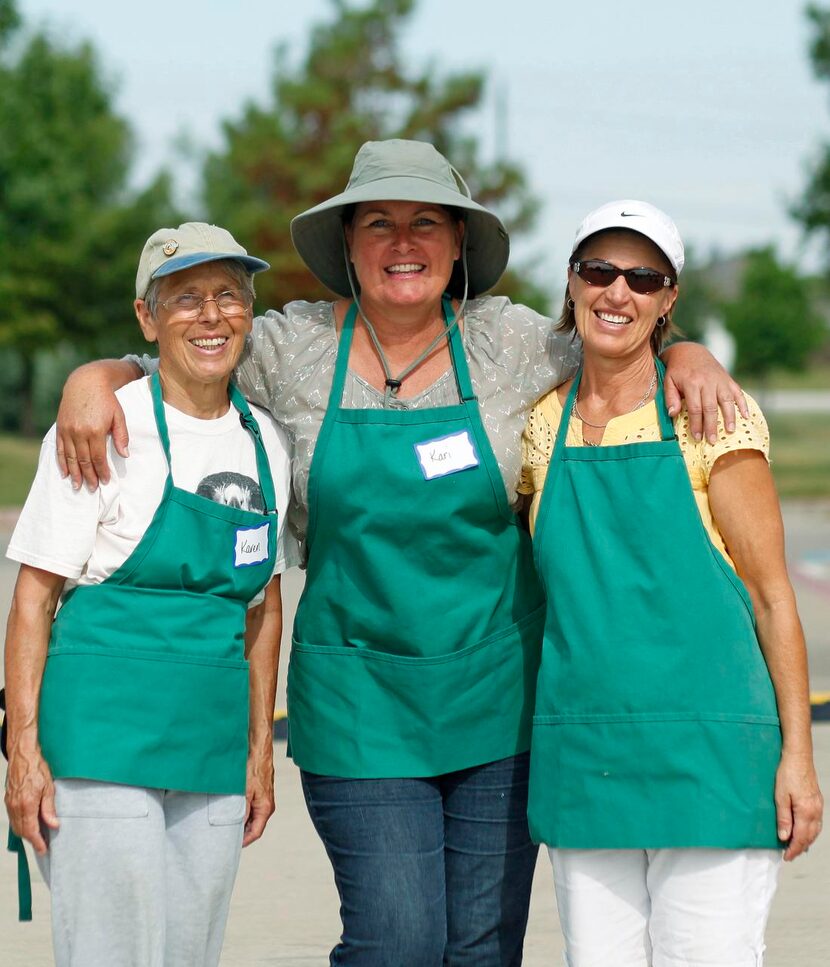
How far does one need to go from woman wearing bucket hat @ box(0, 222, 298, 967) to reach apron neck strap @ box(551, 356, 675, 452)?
630 mm

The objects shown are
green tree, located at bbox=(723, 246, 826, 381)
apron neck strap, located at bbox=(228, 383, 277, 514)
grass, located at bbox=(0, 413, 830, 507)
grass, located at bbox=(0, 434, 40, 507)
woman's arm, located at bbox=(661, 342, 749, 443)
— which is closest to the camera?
woman's arm, located at bbox=(661, 342, 749, 443)

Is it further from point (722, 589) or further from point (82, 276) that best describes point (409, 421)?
point (82, 276)

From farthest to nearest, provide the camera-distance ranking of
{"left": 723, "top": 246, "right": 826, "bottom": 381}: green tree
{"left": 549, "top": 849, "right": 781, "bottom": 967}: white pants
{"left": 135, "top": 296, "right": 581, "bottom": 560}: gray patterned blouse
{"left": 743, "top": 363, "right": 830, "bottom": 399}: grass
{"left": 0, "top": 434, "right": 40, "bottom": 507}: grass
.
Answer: {"left": 743, "top": 363, "right": 830, "bottom": 399}: grass → {"left": 723, "top": 246, "right": 826, "bottom": 381}: green tree → {"left": 0, "top": 434, "right": 40, "bottom": 507}: grass → {"left": 135, "top": 296, "right": 581, "bottom": 560}: gray patterned blouse → {"left": 549, "top": 849, "right": 781, "bottom": 967}: white pants

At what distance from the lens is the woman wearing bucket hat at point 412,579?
321 centimetres

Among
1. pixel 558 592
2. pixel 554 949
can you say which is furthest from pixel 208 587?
pixel 554 949

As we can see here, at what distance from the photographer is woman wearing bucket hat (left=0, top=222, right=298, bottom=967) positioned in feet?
9.48

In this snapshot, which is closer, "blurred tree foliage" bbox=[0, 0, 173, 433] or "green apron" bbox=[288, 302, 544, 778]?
"green apron" bbox=[288, 302, 544, 778]

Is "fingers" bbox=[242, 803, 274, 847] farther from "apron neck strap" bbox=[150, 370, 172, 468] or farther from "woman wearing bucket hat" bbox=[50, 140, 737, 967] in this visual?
"apron neck strap" bbox=[150, 370, 172, 468]

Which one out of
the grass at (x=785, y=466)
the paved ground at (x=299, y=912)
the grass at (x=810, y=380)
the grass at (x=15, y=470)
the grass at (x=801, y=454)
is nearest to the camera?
the paved ground at (x=299, y=912)

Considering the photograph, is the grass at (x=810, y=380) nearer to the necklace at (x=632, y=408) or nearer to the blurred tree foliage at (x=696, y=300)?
the blurred tree foliage at (x=696, y=300)

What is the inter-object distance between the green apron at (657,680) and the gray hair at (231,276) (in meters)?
0.89

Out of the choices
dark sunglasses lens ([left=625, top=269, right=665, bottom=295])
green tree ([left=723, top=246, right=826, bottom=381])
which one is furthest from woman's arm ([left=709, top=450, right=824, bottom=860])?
green tree ([left=723, top=246, right=826, bottom=381])

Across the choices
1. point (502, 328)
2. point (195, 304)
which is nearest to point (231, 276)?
point (195, 304)

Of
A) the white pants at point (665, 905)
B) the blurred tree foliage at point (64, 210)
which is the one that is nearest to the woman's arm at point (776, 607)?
the white pants at point (665, 905)
